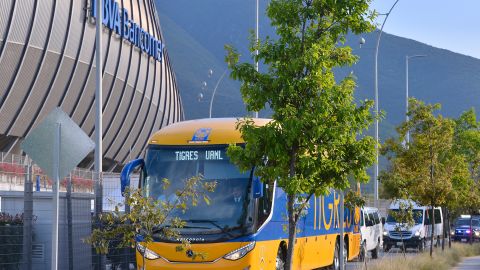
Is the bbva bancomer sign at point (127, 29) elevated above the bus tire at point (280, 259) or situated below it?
above

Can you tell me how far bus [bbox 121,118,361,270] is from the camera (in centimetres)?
1709

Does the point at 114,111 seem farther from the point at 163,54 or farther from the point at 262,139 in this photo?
the point at 262,139

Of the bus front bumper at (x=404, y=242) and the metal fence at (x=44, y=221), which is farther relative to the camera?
the bus front bumper at (x=404, y=242)

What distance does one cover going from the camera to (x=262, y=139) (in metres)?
16.9

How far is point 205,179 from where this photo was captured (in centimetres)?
1775

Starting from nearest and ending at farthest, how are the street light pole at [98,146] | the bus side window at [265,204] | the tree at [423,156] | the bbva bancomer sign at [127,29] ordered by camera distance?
the bus side window at [265,204] < the street light pole at [98,146] < the tree at [423,156] < the bbva bancomer sign at [127,29]

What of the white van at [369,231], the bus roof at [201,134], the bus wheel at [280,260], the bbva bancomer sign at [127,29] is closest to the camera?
the bus roof at [201,134]

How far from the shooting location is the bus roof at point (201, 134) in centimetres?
1823

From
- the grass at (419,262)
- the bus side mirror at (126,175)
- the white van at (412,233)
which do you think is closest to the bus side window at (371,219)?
the grass at (419,262)

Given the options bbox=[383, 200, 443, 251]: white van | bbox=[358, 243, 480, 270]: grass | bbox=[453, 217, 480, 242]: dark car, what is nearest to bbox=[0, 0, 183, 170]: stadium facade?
bbox=[383, 200, 443, 251]: white van

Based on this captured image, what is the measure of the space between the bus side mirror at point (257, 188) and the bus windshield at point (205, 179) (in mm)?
202

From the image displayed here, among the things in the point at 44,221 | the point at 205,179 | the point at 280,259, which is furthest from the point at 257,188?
the point at 44,221

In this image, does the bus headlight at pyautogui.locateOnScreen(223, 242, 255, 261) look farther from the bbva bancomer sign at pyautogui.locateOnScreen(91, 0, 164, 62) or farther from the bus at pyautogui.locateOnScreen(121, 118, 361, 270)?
the bbva bancomer sign at pyautogui.locateOnScreen(91, 0, 164, 62)

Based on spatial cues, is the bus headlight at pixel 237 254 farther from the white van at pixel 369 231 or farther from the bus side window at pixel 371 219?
the bus side window at pixel 371 219
